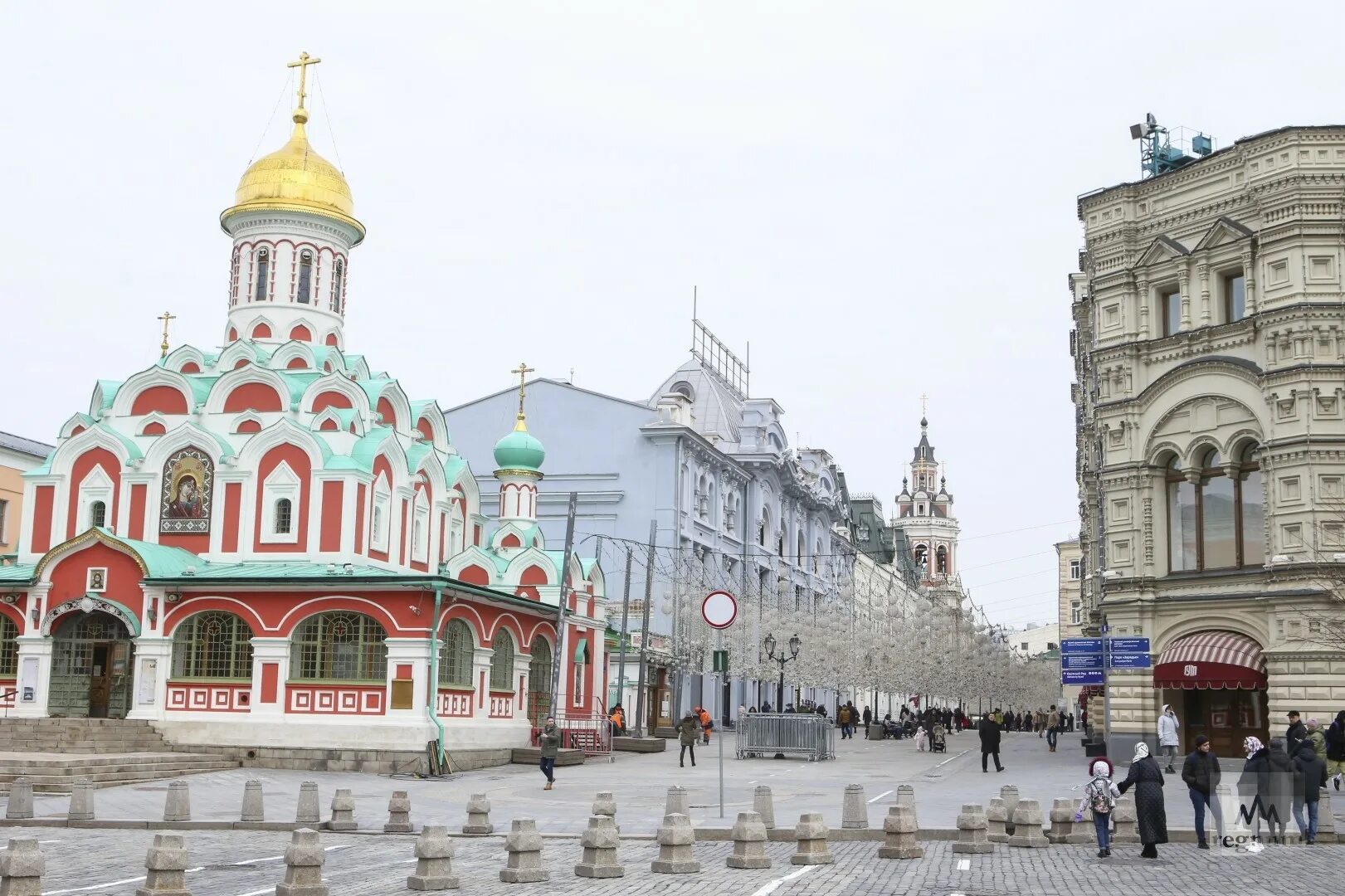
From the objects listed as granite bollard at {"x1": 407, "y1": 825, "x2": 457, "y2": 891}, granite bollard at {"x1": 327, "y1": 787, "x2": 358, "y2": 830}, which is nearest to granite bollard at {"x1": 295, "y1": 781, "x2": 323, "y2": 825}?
granite bollard at {"x1": 327, "y1": 787, "x2": 358, "y2": 830}

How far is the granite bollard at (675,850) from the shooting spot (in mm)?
16062

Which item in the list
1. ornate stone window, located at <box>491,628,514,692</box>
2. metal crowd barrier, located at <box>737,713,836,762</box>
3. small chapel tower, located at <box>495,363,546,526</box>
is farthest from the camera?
small chapel tower, located at <box>495,363,546,526</box>

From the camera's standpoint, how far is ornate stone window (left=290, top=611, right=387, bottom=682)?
36.3 metres

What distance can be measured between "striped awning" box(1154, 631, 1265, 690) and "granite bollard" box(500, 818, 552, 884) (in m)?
21.6

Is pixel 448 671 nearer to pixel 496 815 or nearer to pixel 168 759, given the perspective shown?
pixel 168 759

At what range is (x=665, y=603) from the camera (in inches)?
2448

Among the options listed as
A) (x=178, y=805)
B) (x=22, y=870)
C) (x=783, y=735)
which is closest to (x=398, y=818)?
(x=178, y=805)

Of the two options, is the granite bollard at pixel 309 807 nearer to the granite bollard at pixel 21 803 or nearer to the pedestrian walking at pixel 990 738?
the granite bollard at pixel 21 803

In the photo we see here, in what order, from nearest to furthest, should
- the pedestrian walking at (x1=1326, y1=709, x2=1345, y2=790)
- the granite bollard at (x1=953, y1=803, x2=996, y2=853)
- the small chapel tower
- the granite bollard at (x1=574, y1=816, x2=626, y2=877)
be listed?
1. the granite bollard at (x1=574, y1=816, x2=626, y2=877)
2. the granite bollard at (x1=953, y1=803, x2=996, y2=853)
3. the pedestrian walking at (x1=1326, y1=709, x2=1345, y2=790)
4. the small chapel tower

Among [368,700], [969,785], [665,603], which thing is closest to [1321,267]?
[969,785]

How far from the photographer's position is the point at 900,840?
17797 mm

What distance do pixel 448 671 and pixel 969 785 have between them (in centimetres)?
1362

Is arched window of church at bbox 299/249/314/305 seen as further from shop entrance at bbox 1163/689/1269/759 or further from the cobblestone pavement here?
shop entrance at bbox 1163/689/1269/759

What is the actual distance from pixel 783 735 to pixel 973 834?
23738 millimetres
